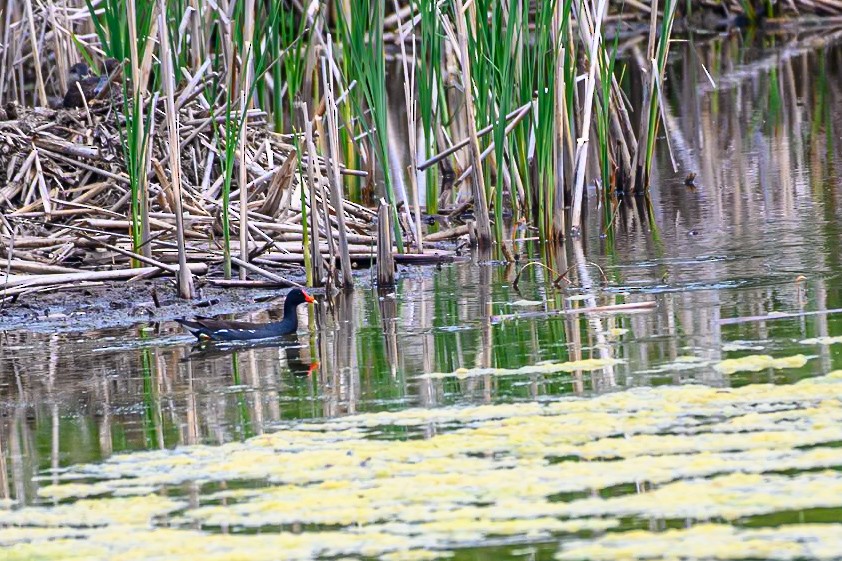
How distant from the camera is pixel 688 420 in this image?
549cm

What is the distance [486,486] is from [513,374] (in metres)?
1.89

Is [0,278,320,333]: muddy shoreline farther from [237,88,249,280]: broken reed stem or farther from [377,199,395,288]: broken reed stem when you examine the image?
[377,199,395,288]: broken reed stem

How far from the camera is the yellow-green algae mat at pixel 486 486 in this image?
14.3 ft

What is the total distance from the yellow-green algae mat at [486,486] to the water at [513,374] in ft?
0.06

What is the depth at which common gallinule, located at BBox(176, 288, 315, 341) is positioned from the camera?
827 cm

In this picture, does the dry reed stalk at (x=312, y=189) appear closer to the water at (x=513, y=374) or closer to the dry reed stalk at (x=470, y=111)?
the water at (x=513, y=374)

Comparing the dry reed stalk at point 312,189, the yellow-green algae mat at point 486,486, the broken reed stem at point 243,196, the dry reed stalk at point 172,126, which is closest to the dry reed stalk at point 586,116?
the dry reed stalk at point 312,189

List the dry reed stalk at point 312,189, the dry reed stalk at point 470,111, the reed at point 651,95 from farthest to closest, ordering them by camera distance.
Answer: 1. the reed at point 651,95
2. the dry reed stalk at point 470,111
3. the dry reed stalk at point 312,189

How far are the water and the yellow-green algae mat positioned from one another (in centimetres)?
2

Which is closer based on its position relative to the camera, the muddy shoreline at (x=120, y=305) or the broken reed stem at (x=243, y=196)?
the muddy shoreline at (x=120, y=305)

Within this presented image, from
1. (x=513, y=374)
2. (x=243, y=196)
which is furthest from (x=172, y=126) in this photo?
(x=513, y=374)

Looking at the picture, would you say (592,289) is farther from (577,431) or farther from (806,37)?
(806,37)

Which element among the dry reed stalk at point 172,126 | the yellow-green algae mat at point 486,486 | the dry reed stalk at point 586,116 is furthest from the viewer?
the dry reed stalk at point 586,116

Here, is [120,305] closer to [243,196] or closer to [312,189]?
[243,196]
